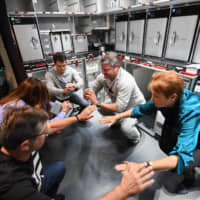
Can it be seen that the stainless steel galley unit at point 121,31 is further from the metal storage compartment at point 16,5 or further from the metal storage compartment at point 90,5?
the metal storage compartment at point 16,5

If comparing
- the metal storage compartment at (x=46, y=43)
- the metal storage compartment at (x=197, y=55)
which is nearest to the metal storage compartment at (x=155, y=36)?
the metal storage compartment at (x=197, y=55)

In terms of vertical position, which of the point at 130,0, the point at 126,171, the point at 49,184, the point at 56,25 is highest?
the point at 130,0

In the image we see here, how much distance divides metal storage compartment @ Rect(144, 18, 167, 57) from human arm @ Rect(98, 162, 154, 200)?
1.86 m

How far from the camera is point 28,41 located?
2182 mm

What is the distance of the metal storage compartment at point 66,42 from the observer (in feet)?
8.31

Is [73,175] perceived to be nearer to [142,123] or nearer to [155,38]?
[142,123]

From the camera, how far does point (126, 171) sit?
33.9 inches

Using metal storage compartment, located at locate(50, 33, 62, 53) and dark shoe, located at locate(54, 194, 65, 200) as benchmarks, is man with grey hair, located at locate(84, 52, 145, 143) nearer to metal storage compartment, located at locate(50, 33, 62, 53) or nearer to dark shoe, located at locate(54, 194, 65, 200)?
dark shoe, located at locate(54, 194, 65, 200)

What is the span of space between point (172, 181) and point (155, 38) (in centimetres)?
191

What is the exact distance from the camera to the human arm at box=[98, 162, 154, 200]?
2.53 feet

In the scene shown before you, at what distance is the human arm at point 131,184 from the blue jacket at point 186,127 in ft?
0.79

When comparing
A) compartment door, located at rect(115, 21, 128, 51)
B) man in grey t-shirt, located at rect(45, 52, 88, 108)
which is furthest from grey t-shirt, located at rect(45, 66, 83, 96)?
compartment door, located at rect(115, 21, 128, 51)

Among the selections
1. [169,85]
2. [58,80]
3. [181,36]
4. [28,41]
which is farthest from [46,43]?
[169,85]

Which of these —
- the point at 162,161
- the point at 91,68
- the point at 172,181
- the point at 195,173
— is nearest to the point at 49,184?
the point at 162,161
